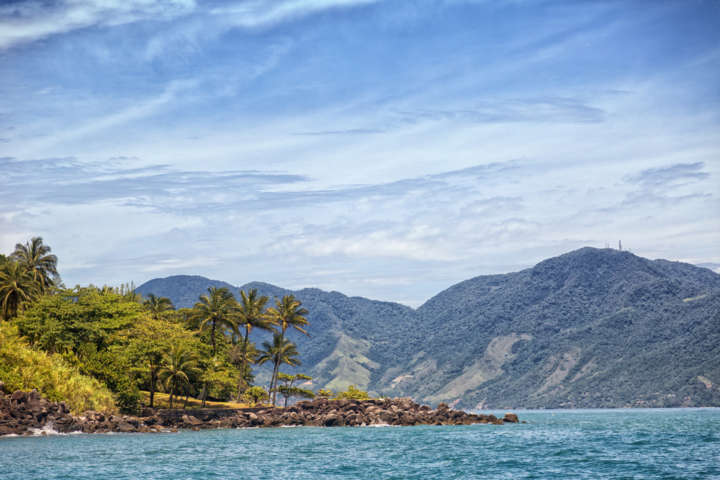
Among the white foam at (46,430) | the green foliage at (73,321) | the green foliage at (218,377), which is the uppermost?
the green foliage at (73,321)

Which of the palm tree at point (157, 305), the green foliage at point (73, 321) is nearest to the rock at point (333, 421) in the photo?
the green foliage at point (73, 321)

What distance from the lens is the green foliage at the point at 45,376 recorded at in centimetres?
7881

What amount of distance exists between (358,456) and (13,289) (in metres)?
58.7

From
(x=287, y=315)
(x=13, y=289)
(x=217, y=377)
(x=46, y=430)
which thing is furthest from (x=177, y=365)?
(x=287, y=315)

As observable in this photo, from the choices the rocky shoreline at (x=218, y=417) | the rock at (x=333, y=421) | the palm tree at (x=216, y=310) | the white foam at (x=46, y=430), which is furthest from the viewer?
the palm tree at (x=216, y=310)

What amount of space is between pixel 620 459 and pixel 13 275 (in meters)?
78.4

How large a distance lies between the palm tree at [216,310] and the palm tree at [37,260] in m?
22.9

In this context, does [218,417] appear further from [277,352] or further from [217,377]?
[277,352]

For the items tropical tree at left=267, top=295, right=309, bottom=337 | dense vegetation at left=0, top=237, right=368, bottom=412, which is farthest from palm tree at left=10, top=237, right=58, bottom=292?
tropical tree at left=267, top=295, right=309, bottom=337

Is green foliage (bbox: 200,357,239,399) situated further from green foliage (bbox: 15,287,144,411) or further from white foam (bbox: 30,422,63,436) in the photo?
white foam (bbox: 30,422,63,436)

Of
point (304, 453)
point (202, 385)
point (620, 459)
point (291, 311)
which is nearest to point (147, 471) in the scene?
point (304, 453)

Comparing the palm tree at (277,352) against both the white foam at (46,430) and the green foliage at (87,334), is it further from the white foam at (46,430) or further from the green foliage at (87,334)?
the white foam at (46,430)

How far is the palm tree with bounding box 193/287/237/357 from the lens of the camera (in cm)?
11006

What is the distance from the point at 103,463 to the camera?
52531 mm
